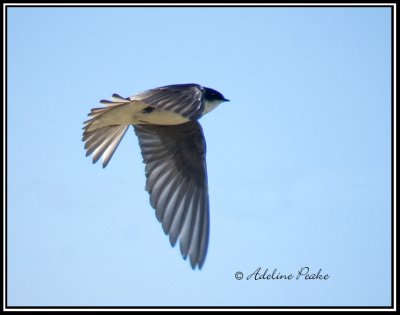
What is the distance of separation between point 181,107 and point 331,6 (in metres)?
1.36

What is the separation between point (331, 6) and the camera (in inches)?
183

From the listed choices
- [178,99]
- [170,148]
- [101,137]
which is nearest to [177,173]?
[170,148]

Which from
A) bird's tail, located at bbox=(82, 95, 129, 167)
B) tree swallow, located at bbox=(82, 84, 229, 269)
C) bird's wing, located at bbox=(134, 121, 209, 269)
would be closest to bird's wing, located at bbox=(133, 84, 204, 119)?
tree swallow, located at bbox=(82, 84, 229, 269)

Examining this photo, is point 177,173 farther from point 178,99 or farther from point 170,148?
point 178,99

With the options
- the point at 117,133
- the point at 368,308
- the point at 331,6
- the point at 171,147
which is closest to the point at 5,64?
the point at 117,133

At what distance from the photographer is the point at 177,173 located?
5.11 metres

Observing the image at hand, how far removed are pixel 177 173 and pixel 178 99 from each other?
1155 millimetres

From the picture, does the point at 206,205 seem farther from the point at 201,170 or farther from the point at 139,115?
the point at 139,115

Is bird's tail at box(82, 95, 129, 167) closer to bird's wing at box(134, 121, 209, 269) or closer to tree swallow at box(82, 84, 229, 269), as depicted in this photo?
tree swallow at box(82, 84, 229, 269)

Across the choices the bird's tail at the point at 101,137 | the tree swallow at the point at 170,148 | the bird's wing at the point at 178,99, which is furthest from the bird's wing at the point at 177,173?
the bird's wing at the point at 178,99

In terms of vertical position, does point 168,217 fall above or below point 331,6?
below

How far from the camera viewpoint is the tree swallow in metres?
4.41

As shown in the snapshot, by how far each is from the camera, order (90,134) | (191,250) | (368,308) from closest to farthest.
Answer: (368,308)
(191,250)
(90,134)

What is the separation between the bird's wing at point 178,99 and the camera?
3.79m
